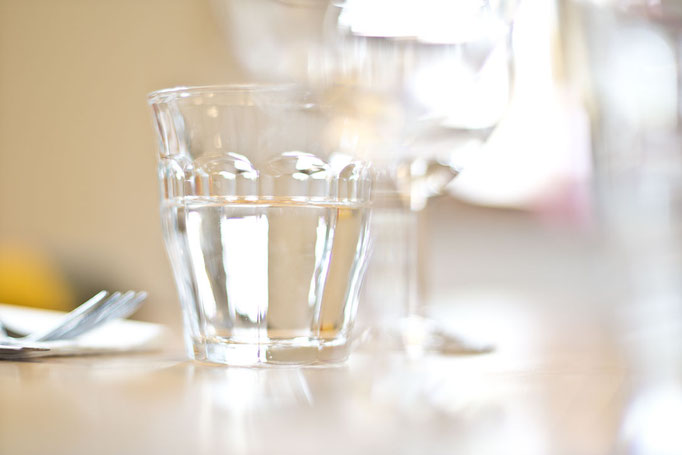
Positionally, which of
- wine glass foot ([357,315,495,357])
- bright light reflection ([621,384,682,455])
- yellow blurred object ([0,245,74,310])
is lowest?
yellow blurred object ([0,245,74,310])

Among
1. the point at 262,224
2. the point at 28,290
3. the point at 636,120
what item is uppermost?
the point at 262,224

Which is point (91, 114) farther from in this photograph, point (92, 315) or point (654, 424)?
point (654, 424)

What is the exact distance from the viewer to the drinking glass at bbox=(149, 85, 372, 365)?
28 centimetres

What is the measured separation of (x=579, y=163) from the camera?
2.28 meters

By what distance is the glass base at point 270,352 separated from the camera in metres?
0.28

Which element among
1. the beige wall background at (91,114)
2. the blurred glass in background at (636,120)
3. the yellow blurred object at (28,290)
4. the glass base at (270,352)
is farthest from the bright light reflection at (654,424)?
the beige wall background at (91,114)

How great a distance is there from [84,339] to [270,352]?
102mm

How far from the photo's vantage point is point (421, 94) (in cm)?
43

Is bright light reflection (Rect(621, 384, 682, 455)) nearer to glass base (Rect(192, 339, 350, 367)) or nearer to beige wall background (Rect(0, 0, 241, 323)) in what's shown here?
glass base (Rect(192, 339, 350, 367))

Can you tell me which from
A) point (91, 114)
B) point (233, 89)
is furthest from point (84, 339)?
point (91, 114)

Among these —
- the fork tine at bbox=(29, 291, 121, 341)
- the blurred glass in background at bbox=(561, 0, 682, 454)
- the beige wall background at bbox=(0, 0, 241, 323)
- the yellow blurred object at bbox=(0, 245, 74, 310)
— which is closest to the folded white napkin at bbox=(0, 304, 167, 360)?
the fork tine at bbox=(29, 291, 121, 341)

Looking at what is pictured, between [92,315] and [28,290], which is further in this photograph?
[28,290]

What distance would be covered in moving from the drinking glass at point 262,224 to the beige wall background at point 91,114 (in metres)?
1.99

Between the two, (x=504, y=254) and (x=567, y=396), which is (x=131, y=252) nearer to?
(x=504, y=254)
